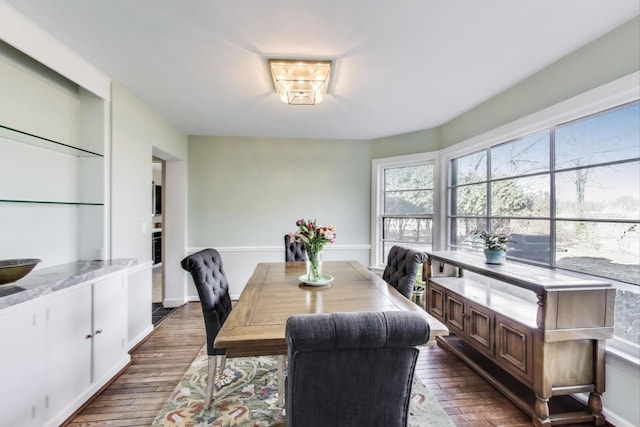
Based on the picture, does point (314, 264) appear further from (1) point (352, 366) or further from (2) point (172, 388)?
(2) point (172, 388)

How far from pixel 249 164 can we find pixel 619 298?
4194mm

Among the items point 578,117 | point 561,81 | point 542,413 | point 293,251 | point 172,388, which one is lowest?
point 172,388

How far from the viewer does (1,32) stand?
1.59 meters

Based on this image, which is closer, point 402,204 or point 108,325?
point 108,325

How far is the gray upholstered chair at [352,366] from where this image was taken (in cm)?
92

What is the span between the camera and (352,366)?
39.2 inches

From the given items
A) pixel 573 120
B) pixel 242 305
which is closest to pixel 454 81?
pixel 573 120

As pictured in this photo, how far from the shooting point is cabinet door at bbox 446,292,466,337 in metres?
2.40

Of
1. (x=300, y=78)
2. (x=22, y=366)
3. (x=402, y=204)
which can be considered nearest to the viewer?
(x=22, y=366)

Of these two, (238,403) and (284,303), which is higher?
(284,303)

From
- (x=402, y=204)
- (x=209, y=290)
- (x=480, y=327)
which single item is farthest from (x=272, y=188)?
(x=480, y=327)

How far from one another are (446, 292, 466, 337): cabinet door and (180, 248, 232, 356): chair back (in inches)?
79.7

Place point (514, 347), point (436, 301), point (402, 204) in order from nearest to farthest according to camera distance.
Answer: point (514, 347) → point (436, 301) → point (402, 204)

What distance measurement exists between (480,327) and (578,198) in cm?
124
